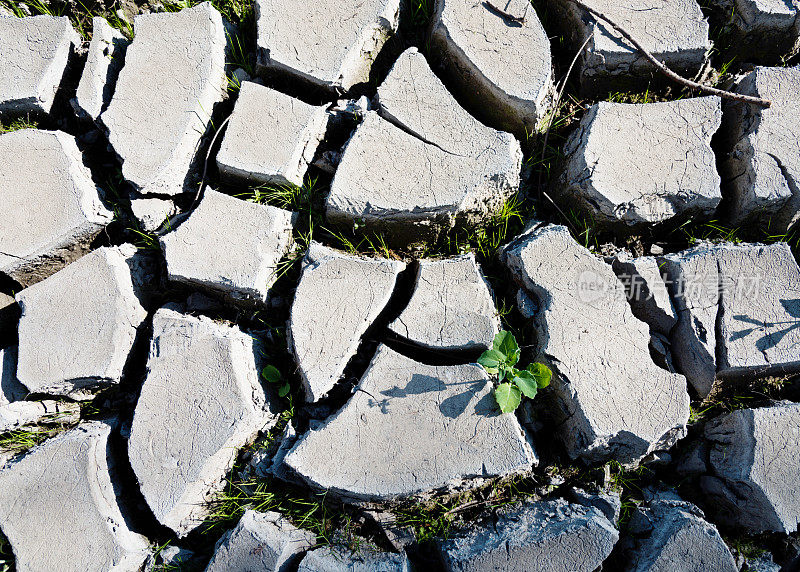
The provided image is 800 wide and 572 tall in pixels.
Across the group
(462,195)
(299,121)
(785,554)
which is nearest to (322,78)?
A: (299,121)

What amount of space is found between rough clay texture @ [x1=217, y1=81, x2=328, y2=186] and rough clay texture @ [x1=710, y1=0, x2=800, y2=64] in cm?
132

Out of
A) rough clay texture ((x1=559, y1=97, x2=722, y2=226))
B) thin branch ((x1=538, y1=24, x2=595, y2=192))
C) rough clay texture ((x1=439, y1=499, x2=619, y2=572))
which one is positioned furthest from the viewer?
thin branch ((x1=538, y1=24, x2=595, y2=192))

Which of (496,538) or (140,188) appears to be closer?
(496,538)

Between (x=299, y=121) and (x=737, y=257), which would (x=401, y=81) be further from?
(x=737, y=257)

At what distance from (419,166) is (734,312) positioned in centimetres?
94

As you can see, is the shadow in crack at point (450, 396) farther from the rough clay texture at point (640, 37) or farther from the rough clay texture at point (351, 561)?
the rough clay texture at point (640, 37)

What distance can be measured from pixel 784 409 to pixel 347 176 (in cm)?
132

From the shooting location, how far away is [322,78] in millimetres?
1533

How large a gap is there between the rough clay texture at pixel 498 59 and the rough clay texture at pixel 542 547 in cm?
109

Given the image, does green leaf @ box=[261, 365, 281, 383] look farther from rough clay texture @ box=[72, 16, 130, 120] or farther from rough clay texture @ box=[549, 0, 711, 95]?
rough clay texture @ box=[549, 0, 711, 95]

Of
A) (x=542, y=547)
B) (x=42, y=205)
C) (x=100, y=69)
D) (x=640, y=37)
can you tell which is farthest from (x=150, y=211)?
(x=640, y=37)

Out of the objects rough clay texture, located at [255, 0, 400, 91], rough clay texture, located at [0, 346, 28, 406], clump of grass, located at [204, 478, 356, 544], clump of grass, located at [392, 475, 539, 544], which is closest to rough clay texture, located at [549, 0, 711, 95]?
rough clay texture, located at [255, 0, 400, 91]

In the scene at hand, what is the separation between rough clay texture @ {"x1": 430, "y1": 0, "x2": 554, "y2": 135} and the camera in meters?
1.51

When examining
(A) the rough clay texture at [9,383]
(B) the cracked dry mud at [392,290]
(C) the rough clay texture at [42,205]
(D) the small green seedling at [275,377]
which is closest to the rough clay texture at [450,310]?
(B) the cracked dry mud at [392,290]
